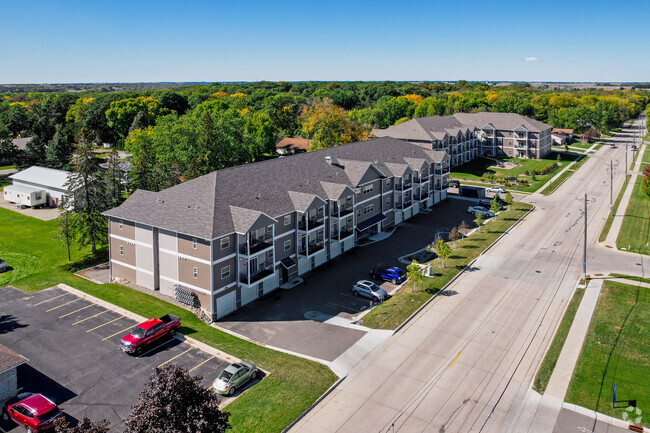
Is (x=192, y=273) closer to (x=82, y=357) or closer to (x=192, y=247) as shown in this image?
(x=192, y=247)

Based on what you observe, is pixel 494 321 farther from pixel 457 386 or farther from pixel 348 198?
pixel 348 198

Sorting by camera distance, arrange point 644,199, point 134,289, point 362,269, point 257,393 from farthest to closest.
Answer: point 644,199 → point 362,269 → point 134,289 → point 257,393

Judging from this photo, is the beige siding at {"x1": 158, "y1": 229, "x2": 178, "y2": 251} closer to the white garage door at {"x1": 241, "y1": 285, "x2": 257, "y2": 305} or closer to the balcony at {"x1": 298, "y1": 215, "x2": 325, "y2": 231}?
the white garage door at {"x1": 241, "y1": 285, "x2": 257, "y2": 305}

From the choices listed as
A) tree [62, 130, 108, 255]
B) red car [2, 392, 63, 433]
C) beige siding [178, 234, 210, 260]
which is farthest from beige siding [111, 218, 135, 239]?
red car [2, 392, 63, 433]

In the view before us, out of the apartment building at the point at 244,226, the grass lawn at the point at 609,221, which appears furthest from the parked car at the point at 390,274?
the grass lawn at the point at 609,221

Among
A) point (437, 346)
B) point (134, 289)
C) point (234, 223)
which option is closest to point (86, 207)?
point (134, 289)

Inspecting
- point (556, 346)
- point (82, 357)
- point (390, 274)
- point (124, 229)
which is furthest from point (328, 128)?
point (82, 357)

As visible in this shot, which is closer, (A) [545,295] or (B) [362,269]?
(A) [545,295]

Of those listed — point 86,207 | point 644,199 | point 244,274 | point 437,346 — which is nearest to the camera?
point 437,346
